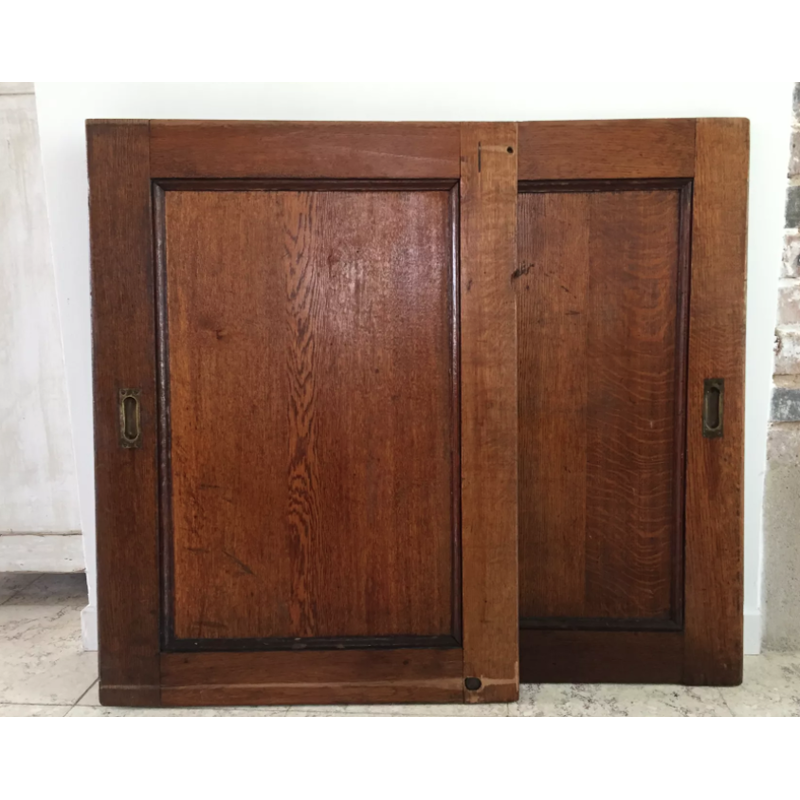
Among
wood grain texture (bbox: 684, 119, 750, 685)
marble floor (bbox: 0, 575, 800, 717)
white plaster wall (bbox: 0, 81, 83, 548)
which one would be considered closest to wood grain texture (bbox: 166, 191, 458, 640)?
marble floor (bbox: 0, 575, 800, 717)

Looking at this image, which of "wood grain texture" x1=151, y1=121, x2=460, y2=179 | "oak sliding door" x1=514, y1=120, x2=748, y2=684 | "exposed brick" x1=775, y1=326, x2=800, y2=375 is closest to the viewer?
"wood grain texture" x1=151, y1=121, x2=460, y2=179

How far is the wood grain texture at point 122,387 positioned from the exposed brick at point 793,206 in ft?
6.07

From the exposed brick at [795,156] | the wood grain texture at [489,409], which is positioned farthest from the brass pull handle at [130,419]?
the exposed brick at [795,156]

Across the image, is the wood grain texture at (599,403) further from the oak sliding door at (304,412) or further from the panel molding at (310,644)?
the panel molding at (310,644)

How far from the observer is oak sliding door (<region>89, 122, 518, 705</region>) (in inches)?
79.4

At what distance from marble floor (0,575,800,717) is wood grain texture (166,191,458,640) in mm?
212

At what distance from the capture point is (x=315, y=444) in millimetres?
2080

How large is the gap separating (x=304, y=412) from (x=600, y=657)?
1127mm

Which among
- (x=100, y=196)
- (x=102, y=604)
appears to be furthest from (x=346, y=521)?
(x=100, y=196)

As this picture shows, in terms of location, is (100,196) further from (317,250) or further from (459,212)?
(459,212)

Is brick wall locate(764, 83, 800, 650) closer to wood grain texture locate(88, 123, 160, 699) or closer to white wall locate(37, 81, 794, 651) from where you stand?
white wall locate(37, 81, 794, 651)

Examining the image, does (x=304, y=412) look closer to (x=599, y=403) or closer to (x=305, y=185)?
(x=305, y=185)

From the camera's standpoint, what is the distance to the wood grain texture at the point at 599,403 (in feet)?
7.09

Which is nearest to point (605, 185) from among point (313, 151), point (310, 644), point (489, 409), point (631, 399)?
point (631, 399)
